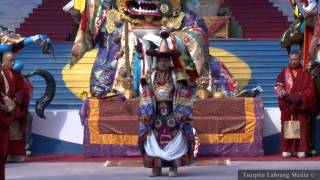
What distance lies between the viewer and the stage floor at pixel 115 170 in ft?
39.4

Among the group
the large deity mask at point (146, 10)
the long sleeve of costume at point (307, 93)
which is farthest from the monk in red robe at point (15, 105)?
the long sleeve of costume at point (307, 93)

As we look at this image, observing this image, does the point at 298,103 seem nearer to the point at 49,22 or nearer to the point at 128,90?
the point at 128,90

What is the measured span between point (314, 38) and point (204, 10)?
8.23 meters

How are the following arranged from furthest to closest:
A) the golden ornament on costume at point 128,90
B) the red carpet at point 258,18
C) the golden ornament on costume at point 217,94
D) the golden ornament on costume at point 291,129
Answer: the red carpet at point 258,18, the golden ornament on costume at point 217,94, the golden ornament on costume at point 128,90, the golden ornament on costume at point 291,129

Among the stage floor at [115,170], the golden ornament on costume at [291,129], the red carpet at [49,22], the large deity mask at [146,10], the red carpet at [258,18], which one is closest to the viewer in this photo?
the stage floor at [115,170]

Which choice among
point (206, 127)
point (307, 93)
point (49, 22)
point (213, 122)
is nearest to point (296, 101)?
point (307, 93)

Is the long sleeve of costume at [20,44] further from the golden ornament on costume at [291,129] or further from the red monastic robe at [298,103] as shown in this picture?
the golden ornament on costume at [291,129]

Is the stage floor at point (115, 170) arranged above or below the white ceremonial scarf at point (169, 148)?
below

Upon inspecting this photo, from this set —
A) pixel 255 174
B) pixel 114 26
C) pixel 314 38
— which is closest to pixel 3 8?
pixel 114 26

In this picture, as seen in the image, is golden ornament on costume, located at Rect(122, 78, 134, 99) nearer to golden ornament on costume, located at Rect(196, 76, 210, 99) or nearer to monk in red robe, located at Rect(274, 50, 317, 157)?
golden ornament on costume, located at Rect(196, 76, 210, 99)

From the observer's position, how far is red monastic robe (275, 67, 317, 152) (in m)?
14.4

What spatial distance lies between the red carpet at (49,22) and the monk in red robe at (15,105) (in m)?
7.46

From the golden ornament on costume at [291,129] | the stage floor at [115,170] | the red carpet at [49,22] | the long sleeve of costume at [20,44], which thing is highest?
the red carpet at [49,22]

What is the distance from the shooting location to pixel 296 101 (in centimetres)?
1433
